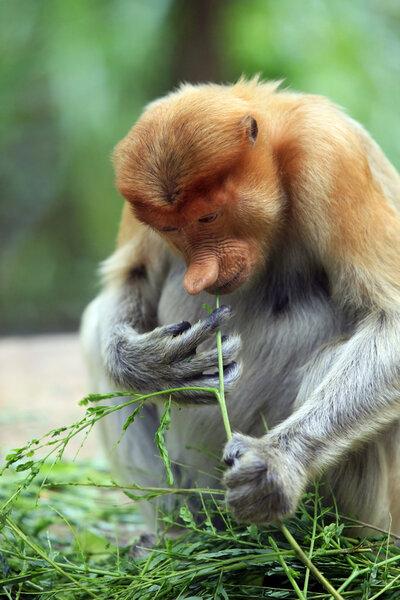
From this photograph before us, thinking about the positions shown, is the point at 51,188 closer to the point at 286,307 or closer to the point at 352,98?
the point at 352,98

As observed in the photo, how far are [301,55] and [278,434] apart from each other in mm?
8126

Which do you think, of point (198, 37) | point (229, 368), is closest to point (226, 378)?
point (229, 368)

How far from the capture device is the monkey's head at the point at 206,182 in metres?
3.27

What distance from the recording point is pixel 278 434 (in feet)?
10.6

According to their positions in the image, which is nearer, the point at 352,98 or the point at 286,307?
the point at 286,307

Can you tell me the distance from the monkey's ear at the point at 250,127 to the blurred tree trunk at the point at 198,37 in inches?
328

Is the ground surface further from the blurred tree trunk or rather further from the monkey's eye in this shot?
the blurred tree trunk

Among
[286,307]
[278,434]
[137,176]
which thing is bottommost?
[278,434]

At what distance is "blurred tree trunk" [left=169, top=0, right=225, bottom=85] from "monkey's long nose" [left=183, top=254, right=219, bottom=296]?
28.4ft

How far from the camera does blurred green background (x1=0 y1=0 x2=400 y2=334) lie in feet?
34.6

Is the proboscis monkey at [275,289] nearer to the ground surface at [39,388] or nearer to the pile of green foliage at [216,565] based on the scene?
the pile of green foliage at [216,565]

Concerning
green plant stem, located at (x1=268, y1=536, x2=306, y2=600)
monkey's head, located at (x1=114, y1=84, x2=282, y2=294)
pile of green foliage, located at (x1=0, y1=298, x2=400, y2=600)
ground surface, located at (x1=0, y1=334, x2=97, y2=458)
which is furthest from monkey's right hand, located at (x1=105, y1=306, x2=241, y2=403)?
ground surface, located at (x1=0, y1=334, x2=97, y2=458)

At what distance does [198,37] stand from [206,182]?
905 centimetres

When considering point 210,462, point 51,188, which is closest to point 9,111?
point 51,188
